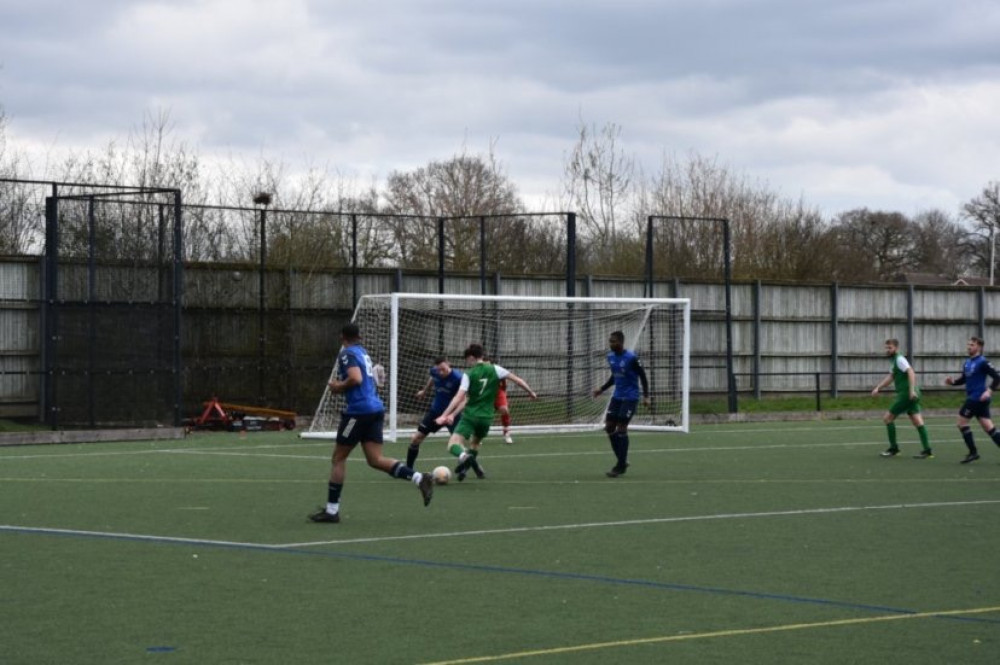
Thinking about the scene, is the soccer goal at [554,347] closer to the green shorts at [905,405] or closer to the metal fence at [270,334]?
the metal fence at [270,334]

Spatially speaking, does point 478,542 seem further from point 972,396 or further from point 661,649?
point 972,396

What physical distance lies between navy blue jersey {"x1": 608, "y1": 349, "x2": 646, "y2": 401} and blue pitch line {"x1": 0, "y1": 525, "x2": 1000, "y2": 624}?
8880 mm

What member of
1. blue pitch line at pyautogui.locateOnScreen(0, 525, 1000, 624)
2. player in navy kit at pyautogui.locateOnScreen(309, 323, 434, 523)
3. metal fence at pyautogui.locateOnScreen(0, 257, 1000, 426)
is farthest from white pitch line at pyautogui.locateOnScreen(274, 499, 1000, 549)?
metal fence at pyautogui.locateOnScreen(0, 257, 1000, 426)

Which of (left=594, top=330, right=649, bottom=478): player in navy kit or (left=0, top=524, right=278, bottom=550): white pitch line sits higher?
(left=594, top=330, right=649, bottom=478): player in navy kit

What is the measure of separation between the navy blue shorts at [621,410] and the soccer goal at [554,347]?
11.3 metres

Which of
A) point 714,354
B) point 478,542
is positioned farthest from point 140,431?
point 478,542

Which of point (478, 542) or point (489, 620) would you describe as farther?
point (478, 542)

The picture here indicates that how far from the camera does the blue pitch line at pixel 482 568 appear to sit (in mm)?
10461

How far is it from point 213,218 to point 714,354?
13074mm

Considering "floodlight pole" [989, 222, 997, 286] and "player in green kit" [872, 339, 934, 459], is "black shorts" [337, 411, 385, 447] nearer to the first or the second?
"player in green kit" [872, 339, 934, 459]

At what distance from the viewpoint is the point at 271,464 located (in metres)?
23.4

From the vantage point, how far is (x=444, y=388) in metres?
22.2

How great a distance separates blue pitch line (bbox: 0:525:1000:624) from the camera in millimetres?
10461

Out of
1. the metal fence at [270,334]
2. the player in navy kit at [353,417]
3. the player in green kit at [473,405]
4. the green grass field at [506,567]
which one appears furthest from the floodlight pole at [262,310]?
the player in navy kit at [353,417]
